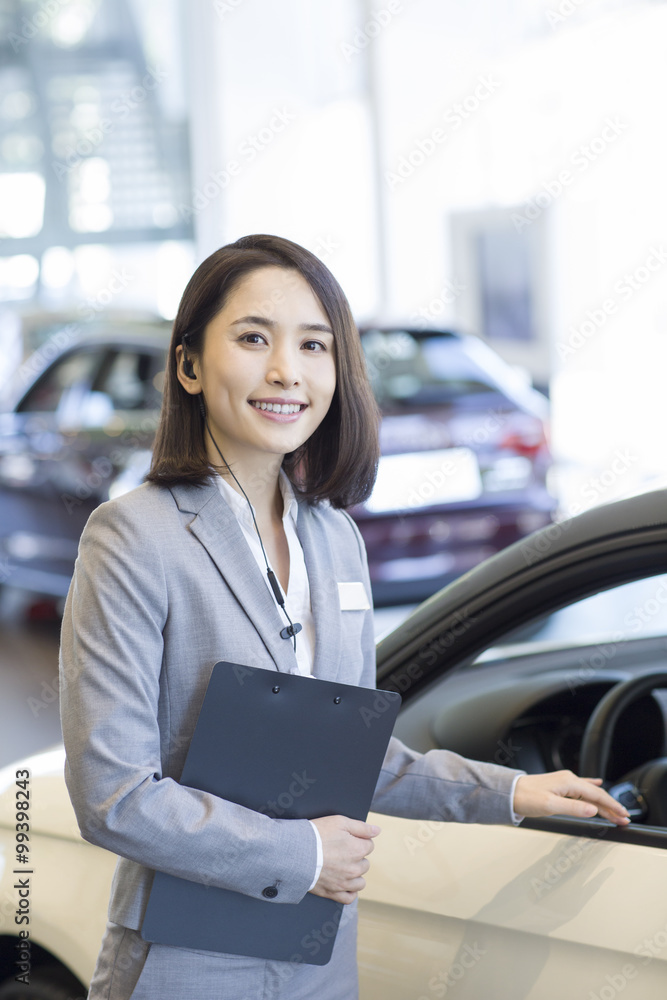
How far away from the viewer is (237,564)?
3.83 ft

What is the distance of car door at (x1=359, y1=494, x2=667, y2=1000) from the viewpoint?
1.23m

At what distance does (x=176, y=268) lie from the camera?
10.4 metres

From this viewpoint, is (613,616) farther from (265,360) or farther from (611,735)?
(265,360)

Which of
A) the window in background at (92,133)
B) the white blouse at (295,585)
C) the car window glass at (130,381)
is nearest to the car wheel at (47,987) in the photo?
the white blouse at (295,585)

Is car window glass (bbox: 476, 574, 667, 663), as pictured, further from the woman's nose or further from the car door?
the woman's nose

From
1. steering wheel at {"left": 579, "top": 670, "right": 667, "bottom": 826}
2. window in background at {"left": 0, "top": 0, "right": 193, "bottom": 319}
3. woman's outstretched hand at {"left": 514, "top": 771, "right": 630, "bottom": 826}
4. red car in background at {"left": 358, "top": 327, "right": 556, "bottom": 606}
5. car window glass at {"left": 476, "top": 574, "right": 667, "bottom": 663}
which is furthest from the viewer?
window in background at {"left": 0, "top": 0, "right": 193, "bottom": 319}

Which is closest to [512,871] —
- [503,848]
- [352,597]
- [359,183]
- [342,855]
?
[503,848]

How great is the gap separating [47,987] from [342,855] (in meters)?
0.83

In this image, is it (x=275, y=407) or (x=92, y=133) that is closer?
(x=275, y=407)

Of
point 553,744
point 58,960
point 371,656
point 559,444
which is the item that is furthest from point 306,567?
point 559,444

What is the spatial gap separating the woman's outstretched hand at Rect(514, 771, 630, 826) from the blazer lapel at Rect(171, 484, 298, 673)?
35cm

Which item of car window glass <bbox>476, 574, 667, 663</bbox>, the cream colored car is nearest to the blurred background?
car window glass <bbox>476, 574, 667, 663</bbox>

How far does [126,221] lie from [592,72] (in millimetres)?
4606

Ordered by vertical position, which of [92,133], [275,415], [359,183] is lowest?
[275,415]
